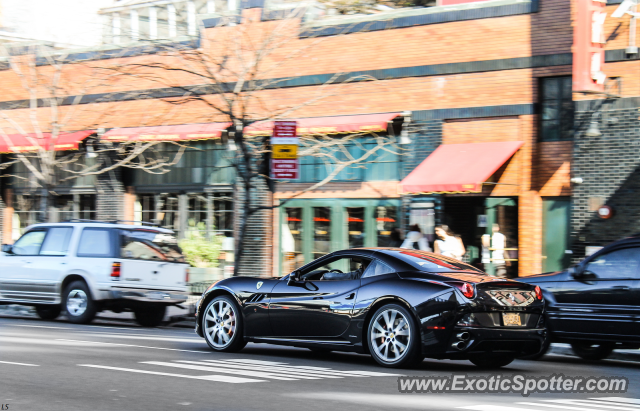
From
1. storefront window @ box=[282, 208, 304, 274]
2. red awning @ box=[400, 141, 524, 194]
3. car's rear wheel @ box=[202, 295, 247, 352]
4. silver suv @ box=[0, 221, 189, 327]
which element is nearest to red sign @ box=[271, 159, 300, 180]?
silver suv @ box=[0, 221, 189, 327]

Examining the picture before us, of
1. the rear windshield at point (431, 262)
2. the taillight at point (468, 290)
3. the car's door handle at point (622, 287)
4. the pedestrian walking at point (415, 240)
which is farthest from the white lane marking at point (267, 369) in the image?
the pedestrian walking at point (415, 240)

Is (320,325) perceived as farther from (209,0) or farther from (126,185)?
(209,0)

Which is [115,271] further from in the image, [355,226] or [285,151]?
[355,226]

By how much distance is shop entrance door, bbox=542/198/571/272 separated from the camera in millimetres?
17297

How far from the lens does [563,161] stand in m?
17.3

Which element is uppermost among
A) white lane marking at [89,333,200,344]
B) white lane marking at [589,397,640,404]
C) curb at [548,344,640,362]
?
white lane marking at [589,397,640,404]

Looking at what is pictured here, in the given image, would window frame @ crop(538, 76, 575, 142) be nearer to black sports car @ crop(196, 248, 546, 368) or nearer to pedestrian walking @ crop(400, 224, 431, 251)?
pedestrian walking @ crop(400, 224, 431, 251)

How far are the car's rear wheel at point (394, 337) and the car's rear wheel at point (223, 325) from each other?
1.93 metres

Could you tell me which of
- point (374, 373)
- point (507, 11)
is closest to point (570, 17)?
point (507, 11)

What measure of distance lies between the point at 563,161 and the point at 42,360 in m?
11.4

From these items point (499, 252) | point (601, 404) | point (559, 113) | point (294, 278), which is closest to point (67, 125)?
point (499, 252)

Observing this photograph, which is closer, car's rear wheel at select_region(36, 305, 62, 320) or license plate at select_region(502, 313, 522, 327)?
license plate at select_region(502, 313, 522, 327)

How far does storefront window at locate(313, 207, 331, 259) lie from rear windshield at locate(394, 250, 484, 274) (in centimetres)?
1056

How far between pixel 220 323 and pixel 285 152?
535cm
